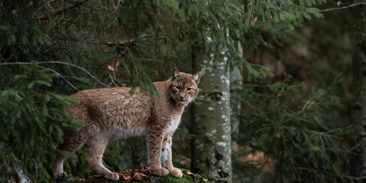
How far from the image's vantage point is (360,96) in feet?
39.4

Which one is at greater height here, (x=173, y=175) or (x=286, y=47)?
(x=286, y=47)

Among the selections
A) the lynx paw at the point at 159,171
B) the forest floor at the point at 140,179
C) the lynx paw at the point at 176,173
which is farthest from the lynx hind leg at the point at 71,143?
the lynx paw at the point at 176,173

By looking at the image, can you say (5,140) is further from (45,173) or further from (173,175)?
(173,175)

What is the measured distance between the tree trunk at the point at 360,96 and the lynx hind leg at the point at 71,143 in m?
5.57

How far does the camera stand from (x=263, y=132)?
12.1 m

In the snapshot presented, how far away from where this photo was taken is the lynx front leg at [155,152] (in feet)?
26.5

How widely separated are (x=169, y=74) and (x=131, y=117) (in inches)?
A: 119

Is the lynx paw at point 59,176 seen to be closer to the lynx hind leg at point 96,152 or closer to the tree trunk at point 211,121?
the lynx hind leg at point 96,152

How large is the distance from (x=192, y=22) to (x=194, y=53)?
4.93ft

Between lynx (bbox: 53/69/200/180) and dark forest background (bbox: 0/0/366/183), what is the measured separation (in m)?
0.31

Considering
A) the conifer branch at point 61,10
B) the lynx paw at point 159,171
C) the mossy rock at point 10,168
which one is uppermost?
the conifer branch at point 61,10

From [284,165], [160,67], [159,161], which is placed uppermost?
[160,67]

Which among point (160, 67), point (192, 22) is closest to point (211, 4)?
point (192, 22)

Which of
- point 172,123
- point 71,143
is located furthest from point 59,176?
A: point 172,123
